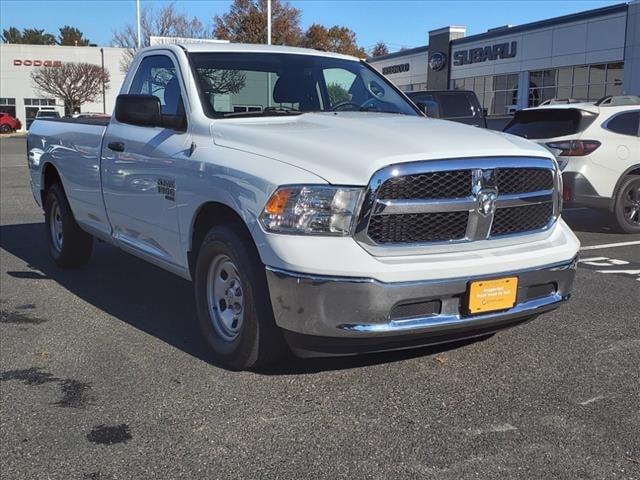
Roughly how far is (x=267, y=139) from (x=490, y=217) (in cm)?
135

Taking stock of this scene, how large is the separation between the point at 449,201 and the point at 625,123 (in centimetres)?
675

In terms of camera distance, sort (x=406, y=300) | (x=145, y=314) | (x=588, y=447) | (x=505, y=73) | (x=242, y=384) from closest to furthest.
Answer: (x=588, y=447), (x=406, y=300), (x=242, y=384), (x=145, y=314), (x=505, y=73)

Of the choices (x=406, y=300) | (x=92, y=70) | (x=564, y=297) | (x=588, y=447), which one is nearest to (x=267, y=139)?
(x=406, y=300)

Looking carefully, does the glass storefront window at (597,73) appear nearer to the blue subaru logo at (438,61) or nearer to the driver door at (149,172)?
the blue subaru logo at (438,61)

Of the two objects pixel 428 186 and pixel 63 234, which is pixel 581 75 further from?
pixel 428 186

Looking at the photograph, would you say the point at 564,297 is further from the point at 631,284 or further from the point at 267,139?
the point at 631,284

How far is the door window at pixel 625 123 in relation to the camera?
9211 mm

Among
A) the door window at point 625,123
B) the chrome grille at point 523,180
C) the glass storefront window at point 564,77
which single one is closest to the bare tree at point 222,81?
the chrome grille at point 523,180

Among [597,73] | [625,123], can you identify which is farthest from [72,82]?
[625,123]

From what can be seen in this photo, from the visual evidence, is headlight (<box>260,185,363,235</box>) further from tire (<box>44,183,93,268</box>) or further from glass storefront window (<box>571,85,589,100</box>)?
glass storefront window (<box>571,85,589,100</box>)

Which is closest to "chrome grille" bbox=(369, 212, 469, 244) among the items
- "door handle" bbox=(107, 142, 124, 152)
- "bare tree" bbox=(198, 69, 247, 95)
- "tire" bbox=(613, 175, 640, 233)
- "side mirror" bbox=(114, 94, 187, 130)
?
"side mirror" bbox=(114, 94, 187, 130)

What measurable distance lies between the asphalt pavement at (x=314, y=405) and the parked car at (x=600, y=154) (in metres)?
3.73

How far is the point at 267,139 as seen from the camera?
405 centimetres

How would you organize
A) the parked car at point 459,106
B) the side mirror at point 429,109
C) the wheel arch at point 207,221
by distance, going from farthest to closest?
the parked car at point 459,106 → the side mirror at point 429,109 → the wheel arch at point 207,221
